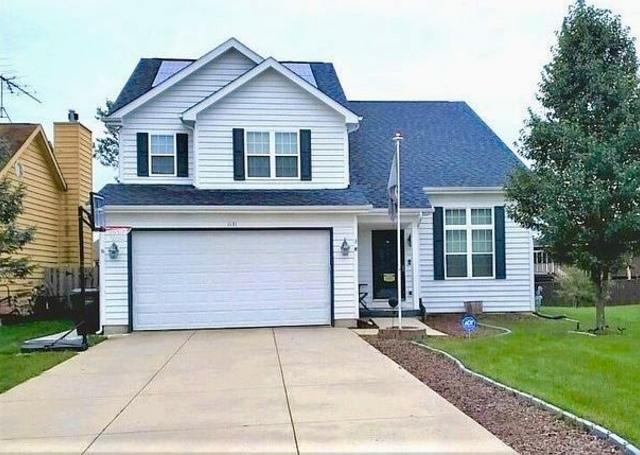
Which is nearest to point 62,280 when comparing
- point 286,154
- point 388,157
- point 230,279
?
point 230,279

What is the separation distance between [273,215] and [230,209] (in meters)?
1.00

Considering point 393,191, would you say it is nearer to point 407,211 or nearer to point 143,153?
point 407,211

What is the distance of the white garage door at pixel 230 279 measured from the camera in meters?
14.2

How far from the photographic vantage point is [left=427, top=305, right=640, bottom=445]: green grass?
20.1ft

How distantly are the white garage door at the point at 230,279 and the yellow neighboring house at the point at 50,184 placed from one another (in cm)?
511

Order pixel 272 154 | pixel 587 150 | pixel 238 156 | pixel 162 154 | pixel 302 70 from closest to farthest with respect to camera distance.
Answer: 1. pixel 587 150
2. pixel 238 156
3. pixel 272 154
4. pixel 162 154
5. pixel 302 70

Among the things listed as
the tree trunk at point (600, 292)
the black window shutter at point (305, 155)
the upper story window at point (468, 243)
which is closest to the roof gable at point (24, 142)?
the black window shutter at point (305, 155)

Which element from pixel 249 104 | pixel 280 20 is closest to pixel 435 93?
pixel 249 104

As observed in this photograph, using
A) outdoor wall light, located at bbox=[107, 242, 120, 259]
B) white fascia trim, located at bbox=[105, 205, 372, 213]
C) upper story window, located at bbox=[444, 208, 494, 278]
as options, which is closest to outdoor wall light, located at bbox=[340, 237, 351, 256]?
white fascia trim, located at bbox=[105, 205, 372, 213]

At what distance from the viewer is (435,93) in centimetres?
2497

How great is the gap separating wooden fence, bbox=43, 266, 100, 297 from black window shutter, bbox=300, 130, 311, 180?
767 centimetres

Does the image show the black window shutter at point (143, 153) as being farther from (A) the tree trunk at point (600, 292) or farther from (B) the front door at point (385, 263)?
(A) the tree trunk at point (600, 292)

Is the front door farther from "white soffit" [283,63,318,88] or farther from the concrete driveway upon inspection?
the concrete driveway

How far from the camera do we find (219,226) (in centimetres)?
1432
